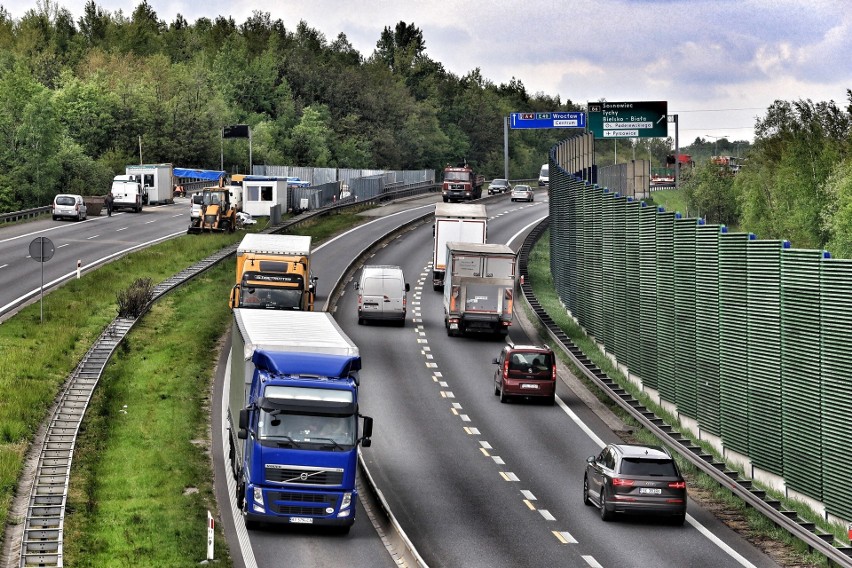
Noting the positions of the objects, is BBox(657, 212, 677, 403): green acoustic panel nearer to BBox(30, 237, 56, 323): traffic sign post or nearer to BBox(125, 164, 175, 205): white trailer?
BBox(30, 237, 56, 323): traffic sign post

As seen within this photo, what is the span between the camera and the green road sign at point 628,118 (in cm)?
9006

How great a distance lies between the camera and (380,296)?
57.5 m

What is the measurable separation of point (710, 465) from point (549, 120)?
105m

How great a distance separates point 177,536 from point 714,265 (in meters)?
18.2

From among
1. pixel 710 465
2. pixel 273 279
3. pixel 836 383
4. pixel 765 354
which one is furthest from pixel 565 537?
pixel 273 279

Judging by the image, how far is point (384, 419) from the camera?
1601 inches

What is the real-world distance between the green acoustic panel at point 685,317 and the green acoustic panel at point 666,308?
22.2 inches

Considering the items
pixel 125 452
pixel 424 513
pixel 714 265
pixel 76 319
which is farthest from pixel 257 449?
pixel 76 319

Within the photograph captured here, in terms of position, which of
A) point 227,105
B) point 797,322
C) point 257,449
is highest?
point 227,105

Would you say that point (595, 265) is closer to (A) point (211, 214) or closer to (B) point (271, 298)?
(B) point (271, 298)

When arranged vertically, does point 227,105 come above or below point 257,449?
above

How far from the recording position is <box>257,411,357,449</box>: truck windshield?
27078 millimetres

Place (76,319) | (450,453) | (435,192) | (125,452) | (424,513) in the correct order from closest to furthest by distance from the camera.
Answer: (424,513), (125,452), (450,453), (76,319), (435,192)

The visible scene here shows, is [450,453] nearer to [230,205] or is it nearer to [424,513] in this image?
[424,513]
